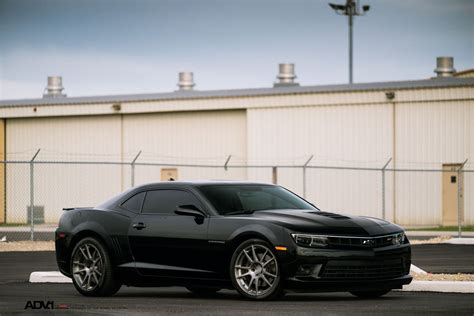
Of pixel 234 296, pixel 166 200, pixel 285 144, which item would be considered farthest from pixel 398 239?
pixel 285 144

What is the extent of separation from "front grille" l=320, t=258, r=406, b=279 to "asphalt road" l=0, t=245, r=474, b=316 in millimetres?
305

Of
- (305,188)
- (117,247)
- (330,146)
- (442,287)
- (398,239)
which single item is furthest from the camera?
(330,146)

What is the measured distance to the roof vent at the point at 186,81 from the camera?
50519mm

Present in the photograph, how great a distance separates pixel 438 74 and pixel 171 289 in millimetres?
32134

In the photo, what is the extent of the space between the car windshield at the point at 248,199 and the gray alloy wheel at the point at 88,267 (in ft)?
5.19

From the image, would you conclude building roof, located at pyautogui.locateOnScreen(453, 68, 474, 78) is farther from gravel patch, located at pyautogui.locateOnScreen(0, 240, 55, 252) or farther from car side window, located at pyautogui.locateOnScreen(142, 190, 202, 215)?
car side window, located at pyautogui.locateOnScreen(142, 190, 202, 215)

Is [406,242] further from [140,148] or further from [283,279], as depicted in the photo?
[140,148]

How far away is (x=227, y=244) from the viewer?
12859 mm

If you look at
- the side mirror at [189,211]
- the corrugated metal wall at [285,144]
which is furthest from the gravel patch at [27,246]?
the corrugated metal wall at [285,144]

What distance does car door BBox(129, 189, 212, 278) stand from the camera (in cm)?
1321

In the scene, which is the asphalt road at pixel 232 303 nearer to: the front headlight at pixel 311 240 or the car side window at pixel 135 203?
the front headlight at pixel 311 240

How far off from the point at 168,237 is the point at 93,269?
118cm

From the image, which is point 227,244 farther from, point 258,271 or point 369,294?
point 369,294

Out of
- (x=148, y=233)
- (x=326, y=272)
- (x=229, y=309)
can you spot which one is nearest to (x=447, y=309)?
(x=326, y=272)
